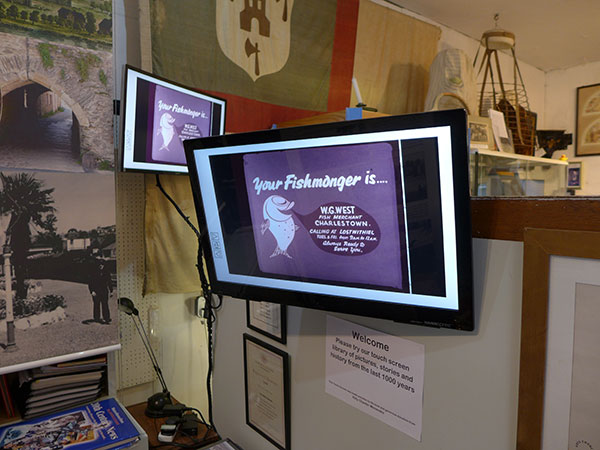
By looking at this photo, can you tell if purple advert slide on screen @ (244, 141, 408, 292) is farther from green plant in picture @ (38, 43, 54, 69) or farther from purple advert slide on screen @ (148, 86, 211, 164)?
purple advert slide on screen @ (148, 86, 211, 164)

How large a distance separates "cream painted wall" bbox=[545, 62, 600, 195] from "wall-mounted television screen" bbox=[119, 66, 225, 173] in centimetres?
440

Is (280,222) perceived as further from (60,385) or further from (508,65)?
(508,65)

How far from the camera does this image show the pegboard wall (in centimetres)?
189

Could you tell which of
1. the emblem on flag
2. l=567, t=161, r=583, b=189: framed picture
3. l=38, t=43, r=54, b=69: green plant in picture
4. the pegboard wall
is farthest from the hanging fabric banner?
l=567, t=161, r=583, b=189: framed picture

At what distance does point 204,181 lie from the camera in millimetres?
952

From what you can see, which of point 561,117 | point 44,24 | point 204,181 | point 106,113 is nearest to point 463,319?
point 204,181

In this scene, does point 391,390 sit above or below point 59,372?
above

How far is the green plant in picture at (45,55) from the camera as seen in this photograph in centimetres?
123

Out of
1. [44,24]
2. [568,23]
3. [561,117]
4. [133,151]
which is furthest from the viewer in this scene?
[561,117]

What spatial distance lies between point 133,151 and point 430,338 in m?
1.31

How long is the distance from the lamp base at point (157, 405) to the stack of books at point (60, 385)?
308mm

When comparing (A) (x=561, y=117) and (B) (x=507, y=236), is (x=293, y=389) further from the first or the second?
(A) (x=561, y=117)

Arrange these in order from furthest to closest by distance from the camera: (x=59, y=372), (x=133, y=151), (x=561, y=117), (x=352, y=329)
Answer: (x=561, y=117) → (x=133, y=151) → (x=59, y=372) → (x=352, y=329)

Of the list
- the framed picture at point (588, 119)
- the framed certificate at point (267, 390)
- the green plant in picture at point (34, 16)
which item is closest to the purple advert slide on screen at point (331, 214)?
the framed certificate at point (267, 390)
